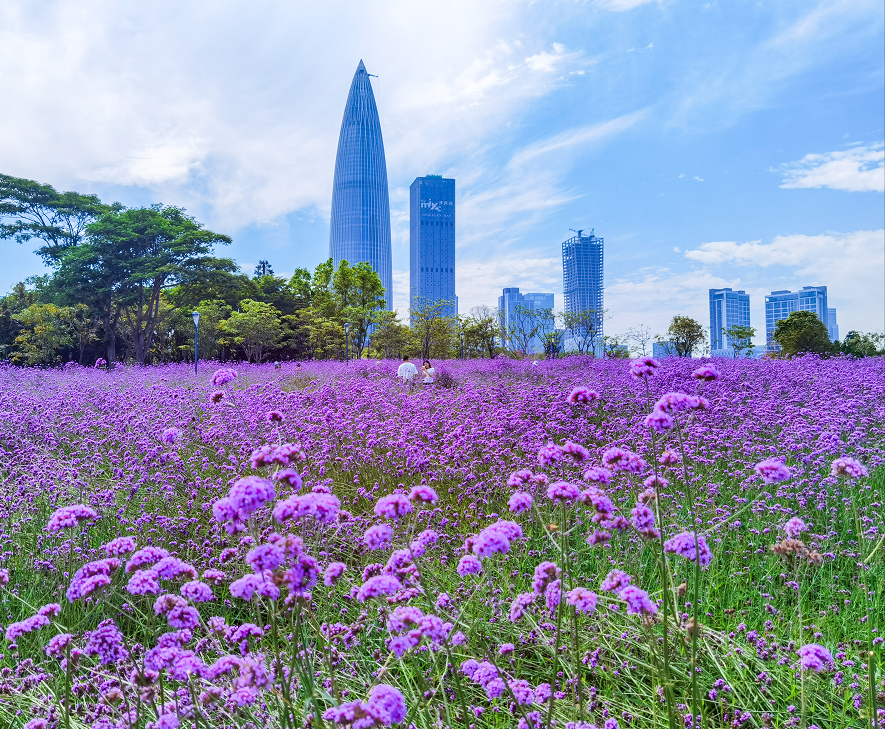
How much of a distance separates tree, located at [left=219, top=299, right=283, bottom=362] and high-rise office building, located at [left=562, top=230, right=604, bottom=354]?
161032mm

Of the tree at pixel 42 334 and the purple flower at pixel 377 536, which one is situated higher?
the tree at pixel 42 334

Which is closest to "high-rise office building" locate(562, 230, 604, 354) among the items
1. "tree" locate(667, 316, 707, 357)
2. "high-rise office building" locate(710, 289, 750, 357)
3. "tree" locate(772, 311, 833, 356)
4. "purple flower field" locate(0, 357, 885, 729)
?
"high-rise office building" locate(710, 289, 750, 357)

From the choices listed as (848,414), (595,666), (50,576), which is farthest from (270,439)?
(848,414)

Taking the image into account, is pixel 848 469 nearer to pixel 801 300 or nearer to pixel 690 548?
pixel 690 548

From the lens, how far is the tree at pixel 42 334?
31.4 m

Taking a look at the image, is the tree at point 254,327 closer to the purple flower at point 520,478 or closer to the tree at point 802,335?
the tree at point 802,335

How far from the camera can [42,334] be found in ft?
105

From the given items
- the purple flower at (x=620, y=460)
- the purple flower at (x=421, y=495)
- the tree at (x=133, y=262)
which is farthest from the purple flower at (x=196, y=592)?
the tree at (x=133, y=262)

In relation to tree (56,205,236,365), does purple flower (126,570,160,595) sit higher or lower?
lower

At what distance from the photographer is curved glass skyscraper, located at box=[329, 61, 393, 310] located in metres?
136

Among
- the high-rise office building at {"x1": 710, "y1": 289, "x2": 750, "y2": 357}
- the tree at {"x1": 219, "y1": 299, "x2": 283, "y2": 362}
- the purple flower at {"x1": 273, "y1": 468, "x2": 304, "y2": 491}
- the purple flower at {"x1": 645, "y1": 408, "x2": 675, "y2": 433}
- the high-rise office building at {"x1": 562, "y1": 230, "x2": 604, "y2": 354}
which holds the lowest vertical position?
the purple flower at {"x1": 273, "y1": 468, "x2": 304, "y2": 491}

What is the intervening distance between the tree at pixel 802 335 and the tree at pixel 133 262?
3555cm

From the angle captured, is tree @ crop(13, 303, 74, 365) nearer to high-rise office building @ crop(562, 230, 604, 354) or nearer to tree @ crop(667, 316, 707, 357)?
tree @ crop(667, 316, 707, 357)

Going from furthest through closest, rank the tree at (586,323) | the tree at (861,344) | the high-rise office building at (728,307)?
the high-rise office building at (728,307), the tree at (586,323), the tree at (861,344)
